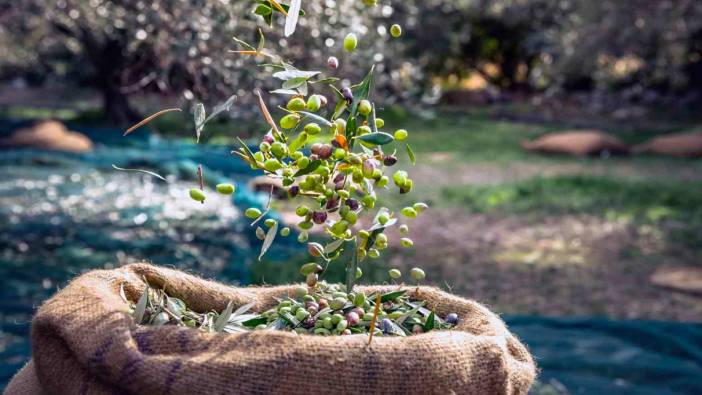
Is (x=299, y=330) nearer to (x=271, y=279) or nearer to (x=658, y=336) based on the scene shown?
(x=658, y=336)

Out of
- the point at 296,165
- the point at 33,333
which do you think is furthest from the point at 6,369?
the point at 296,165

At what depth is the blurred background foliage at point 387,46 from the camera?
5.05 metres

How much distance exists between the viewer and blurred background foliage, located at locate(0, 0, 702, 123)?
5047mm

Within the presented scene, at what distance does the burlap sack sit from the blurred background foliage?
2.94 m

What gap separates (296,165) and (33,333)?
0.72 metres

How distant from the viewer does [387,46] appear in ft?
24.7

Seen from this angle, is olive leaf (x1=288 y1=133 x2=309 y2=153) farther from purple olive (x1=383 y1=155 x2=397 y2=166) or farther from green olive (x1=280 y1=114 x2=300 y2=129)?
purple olive (x1=383 y1=155 x2=397 y2=166)

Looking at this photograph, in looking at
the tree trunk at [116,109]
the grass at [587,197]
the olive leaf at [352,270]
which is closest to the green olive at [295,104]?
the olive leaf at [352,270]

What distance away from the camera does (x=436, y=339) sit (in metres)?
1.83

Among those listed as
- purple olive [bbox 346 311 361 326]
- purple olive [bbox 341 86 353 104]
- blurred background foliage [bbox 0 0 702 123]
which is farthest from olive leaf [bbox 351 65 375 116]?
blurred background foliage [bbox 0 0 702 123]

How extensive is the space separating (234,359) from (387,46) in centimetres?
609

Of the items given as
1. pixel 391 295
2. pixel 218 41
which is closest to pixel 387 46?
pixel 218 41

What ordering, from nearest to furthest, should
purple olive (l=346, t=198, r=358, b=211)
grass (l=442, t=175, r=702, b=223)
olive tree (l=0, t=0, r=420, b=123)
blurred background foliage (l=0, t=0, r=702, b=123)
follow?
purple olive (l=346, t=198, r=358, b=211) → olive tree (l=0, t=0, r=420, b=123) → blurred background foliage (l=0, t=0, r=702, b=123) → grass (l=442, t=175, r=702, b=223)

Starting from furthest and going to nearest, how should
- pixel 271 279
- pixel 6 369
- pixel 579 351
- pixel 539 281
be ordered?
pixel 539 281 < pixel 271 279 < pixel 579 351 < pixel 6 369
